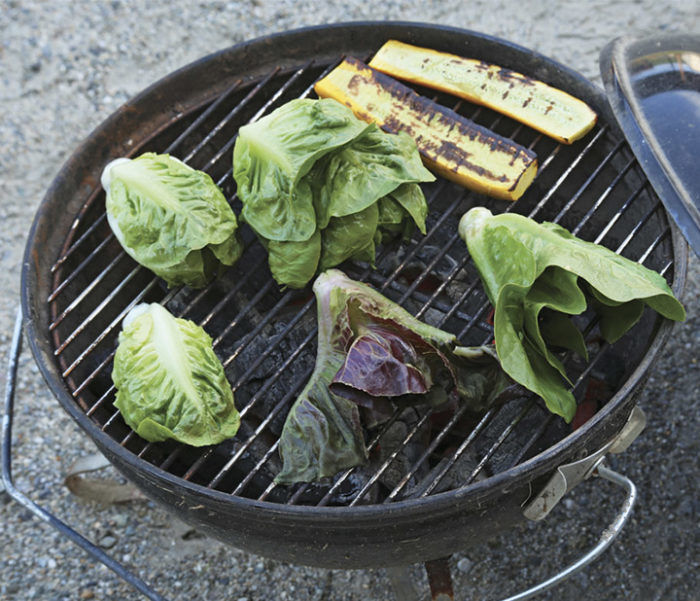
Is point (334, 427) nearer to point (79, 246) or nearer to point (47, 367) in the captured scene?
point (47, 367)

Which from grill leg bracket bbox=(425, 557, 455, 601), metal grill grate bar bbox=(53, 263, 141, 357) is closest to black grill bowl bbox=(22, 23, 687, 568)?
metal grill grate bar bbox=(53, 263, 141, 357)

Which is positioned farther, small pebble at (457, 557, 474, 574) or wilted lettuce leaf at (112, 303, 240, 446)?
small pebble at (457, 557, 474, 574)

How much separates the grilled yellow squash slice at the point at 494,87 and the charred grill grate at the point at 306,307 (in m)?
0.08

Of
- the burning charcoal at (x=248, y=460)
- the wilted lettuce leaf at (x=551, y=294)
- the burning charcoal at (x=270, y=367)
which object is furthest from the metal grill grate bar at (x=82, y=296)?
the wilted lettuce leaf at (x=551, y=294)

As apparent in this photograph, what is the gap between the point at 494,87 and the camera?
2.70 meters

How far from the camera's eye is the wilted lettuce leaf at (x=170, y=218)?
7.60ft

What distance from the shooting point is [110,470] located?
3293mm

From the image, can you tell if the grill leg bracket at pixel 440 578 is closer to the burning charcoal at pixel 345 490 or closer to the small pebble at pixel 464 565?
the burning charcoal at pixel 345 490

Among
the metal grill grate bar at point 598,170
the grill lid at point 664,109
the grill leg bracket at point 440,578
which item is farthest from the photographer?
the metal grill grate bar at point 598,170

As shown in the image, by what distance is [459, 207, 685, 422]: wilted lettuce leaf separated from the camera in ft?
6.68

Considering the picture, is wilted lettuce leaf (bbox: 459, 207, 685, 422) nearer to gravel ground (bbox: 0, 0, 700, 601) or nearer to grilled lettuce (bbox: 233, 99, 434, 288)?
grilled lettuce (bbox: 233, 99, 434, 288)

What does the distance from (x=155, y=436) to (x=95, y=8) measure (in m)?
Result: 3.57

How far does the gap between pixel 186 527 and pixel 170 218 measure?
1.42 meters

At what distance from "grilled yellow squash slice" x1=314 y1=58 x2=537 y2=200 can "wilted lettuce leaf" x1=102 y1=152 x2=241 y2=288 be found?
635mm
